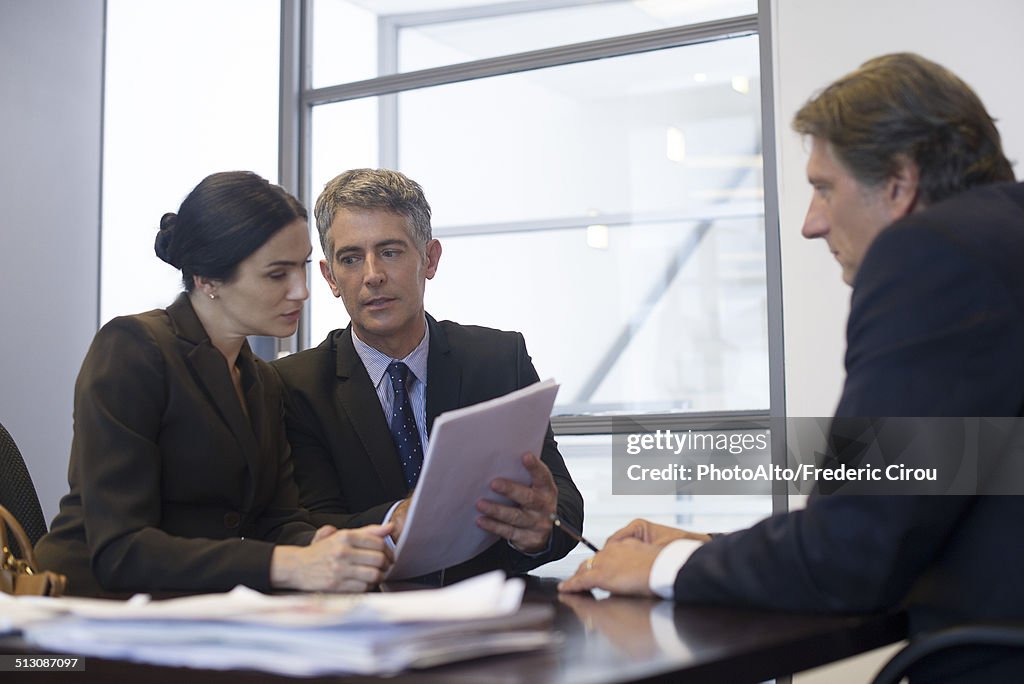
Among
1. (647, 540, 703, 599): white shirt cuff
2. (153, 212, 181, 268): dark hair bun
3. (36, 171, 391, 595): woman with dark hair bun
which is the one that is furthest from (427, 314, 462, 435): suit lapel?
(647, 540, 703, 599): white shirt cuff

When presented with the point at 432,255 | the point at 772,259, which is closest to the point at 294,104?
the point at 772,259

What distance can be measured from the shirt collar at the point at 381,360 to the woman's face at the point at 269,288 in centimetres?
31

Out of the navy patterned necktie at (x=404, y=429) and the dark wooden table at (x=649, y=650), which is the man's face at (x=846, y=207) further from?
the navy patterned necktie at (x=404, y=429)

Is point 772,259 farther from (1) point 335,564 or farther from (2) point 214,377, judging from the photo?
(1) point 335,564

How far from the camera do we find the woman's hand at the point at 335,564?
5.23 feet

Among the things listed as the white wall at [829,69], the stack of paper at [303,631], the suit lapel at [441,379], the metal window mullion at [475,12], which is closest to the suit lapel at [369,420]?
the suit lapel at [441,379]

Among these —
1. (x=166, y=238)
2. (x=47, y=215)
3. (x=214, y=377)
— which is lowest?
(x=214, y=377)

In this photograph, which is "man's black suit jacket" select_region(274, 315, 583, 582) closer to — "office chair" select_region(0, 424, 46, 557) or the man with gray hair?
the man with gray hair

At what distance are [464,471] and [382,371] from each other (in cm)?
97

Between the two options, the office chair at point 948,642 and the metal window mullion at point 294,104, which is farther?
the metal window mullion at point 294,104

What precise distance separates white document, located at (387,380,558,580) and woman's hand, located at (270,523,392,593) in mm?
49

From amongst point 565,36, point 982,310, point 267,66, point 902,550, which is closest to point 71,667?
point 902,550

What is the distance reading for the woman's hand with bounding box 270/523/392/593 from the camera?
1595mm

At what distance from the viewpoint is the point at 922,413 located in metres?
A: 1.29
